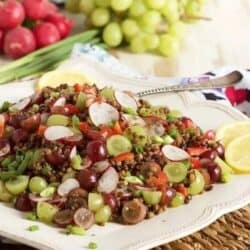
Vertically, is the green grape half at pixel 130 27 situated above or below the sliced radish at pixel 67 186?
below

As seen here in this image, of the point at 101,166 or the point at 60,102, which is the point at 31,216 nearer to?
the point at 101,166

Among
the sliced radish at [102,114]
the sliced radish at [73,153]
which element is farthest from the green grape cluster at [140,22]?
the sliced radish at [73,153]

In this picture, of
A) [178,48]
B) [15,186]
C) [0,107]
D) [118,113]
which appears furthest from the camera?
[178,48]

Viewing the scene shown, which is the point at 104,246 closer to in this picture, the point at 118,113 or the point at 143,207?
the point at 143,207

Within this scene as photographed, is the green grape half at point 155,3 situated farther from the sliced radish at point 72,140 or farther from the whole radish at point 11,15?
the sliced radish at point 72,140

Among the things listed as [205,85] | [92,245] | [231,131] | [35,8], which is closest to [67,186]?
[92,245]

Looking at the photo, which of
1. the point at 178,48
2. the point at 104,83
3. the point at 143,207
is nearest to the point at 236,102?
the point at 104,83
